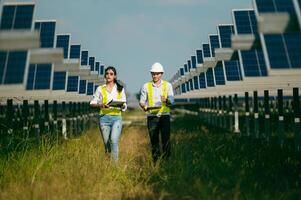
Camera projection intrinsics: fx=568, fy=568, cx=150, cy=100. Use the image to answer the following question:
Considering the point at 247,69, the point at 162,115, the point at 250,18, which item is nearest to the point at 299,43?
the point at 247,69

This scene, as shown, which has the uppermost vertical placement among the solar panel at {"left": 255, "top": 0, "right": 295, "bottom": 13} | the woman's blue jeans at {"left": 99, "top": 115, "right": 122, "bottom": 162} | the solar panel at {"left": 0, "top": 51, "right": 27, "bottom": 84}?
the solar panel at {"left": 255, "top": 0, "right": 295, "bottom": 13}

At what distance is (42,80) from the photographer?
15.9 m

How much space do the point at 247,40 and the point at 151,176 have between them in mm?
2548

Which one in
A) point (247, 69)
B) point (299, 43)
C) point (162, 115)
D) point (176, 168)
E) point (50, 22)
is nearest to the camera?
point (176, 168)

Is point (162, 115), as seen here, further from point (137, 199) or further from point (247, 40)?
point (137, 199)

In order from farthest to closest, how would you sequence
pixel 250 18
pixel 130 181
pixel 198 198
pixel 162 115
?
pixel 250 18
pixel 162 115
pixel 130 181
pixel 198 198

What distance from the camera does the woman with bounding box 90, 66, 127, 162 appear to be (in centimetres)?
975

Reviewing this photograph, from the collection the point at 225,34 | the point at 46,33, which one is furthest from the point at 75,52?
the point at 225,34

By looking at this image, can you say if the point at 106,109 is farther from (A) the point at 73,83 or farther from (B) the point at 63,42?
(B) the point at 63,42

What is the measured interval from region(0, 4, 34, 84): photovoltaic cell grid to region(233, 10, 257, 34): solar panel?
7491mm

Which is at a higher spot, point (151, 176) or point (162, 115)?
point (162, 115)

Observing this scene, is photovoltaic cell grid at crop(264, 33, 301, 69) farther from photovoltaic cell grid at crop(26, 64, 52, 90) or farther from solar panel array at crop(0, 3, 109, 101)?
photovoltaic cell grid at crop(26, 64, 52, 90)

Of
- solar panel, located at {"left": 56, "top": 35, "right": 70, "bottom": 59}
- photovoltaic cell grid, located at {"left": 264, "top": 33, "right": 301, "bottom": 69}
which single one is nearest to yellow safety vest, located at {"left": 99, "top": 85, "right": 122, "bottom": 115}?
photovoltaic cell grid, located at {"left": 264, "top": 33, "right": 301, "bottom": 69}

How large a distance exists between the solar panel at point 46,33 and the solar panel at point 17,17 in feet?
18.1
